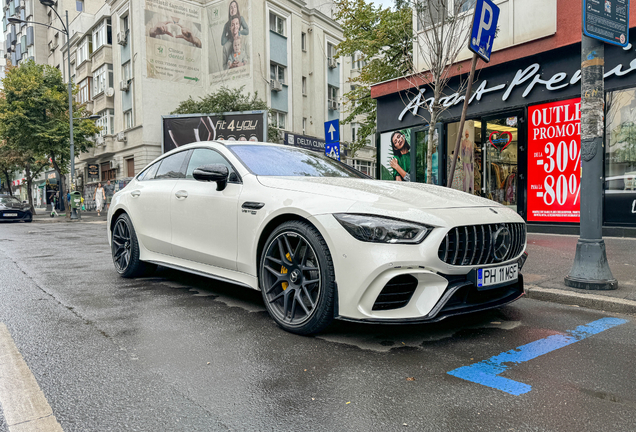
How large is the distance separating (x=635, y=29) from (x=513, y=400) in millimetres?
9470

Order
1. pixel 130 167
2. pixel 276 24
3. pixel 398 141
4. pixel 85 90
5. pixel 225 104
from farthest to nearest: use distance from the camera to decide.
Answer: pixel 85 90, pixel 130 167, pixel 276 24, pixel 225 104, pixel 398 141

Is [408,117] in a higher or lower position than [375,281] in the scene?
higher

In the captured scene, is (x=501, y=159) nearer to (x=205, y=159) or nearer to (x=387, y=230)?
(x=205, y=159)

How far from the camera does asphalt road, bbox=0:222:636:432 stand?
85.2 inches

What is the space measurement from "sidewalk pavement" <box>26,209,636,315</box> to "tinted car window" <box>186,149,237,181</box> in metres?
3.20

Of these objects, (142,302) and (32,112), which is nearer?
(142,302)

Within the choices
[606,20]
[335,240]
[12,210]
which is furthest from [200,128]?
[335,240]

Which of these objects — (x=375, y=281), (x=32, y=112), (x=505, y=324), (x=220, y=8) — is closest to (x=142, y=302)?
(x=375, y=281)

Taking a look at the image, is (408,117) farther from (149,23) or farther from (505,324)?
(149,23)

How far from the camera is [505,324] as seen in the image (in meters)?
3.69

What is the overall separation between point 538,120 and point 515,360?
8.96m

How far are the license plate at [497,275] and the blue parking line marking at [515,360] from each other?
0.45 metres

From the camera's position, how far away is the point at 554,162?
10.3m

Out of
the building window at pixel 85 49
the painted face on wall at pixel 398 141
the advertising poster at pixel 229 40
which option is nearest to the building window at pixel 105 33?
the building window at pixel 85 49
